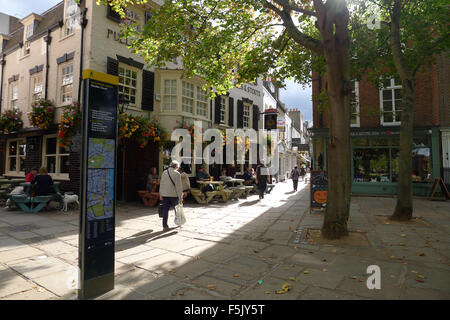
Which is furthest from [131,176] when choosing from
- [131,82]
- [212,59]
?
[212,59]

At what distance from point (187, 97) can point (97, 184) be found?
1161 centimetres

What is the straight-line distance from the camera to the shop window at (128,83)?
11.9 m

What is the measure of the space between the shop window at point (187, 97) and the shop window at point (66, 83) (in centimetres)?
502

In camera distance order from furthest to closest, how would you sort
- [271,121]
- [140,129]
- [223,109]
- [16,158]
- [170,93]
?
[271,121]
[223,109]
[16,158]
[170,93]
[140,129]

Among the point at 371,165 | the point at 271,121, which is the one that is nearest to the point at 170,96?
the point at 271,121

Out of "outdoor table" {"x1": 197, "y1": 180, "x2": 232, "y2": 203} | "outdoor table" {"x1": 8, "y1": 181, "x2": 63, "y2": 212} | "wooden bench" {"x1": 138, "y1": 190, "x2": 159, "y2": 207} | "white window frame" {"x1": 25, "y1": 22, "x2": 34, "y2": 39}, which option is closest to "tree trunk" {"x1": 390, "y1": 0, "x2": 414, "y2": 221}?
"outdoor table" {"x1": 197, "y1": 180, "x2": 232, "y2": 203}

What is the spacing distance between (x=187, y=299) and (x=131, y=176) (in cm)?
990

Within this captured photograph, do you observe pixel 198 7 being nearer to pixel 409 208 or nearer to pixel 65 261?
pixel 65 261

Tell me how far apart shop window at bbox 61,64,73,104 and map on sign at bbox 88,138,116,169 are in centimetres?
1004

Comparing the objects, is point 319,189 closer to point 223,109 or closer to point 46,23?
point 223,109

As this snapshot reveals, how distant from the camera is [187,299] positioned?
10.8ft

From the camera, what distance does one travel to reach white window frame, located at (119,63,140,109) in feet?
39.0

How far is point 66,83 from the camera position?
12.0 meters

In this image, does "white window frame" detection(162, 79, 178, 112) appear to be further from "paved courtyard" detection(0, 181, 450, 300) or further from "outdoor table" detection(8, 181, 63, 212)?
"paved courtyard" detection(0, 181, 450, 300)
